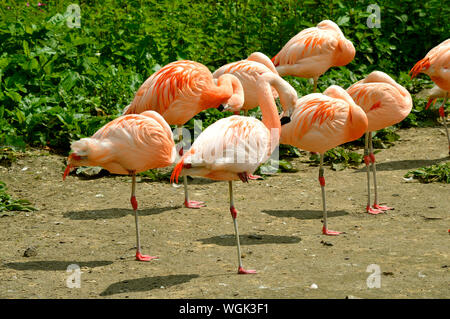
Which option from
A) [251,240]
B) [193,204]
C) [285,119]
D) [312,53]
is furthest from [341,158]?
[285,119]

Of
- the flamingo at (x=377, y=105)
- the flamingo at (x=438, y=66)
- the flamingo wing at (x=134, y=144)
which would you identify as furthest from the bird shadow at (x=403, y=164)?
the flamingo wing at (x=134, y=144)

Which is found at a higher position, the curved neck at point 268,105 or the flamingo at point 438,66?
the flamingo at point 438,66

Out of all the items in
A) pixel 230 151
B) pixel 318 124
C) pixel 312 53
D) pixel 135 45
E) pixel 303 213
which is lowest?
pixel 303 213

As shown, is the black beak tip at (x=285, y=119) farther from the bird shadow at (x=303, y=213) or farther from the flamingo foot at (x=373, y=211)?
the flamingo foot at (x=373, y=211)

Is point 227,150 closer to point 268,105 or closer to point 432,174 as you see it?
point 268,105

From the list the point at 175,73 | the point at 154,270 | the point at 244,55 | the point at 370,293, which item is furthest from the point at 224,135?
the point at 244,55

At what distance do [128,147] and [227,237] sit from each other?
4.14 feet

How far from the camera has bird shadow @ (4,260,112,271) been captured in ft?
17.3

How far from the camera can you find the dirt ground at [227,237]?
4812mm

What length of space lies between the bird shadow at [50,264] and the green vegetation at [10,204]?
1.26 metres

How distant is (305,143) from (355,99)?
1.00m

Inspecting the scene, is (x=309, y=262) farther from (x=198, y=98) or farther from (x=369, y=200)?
(x=198, y=98)

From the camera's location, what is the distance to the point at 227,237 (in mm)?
6043

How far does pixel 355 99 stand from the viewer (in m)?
6.77
